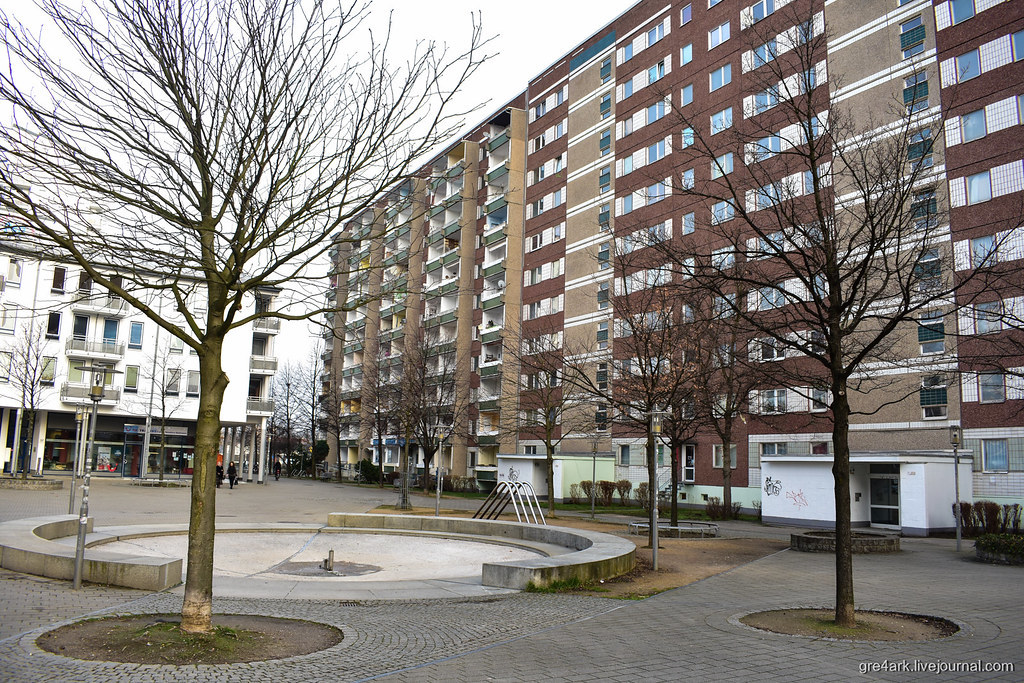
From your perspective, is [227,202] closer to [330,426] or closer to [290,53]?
[290,53]

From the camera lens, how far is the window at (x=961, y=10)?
106 feet

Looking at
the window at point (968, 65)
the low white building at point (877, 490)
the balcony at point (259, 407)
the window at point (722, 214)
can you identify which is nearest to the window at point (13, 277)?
the balcony at point (259, 407)

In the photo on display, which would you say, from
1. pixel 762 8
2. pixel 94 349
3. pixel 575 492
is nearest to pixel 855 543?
pixel 575 492

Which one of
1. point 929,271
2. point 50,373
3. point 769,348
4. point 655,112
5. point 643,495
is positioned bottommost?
point 643,495

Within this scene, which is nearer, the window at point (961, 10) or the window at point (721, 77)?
the window at point (961, 10)

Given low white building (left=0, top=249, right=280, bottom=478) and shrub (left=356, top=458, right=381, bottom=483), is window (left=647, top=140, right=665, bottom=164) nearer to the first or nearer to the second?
low white building (left=0, top=249, right=280, bottom=478)

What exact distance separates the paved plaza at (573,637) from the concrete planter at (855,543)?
529cm

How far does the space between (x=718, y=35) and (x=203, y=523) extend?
44878 mm

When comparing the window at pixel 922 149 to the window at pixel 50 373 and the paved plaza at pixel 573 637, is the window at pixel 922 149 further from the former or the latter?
the window at pixel 50 373

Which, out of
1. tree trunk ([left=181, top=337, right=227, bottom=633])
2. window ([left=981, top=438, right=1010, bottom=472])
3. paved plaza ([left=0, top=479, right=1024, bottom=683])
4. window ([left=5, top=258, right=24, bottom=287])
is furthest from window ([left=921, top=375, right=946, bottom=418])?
window ([left=5, top=258, right=24, bottom=287])

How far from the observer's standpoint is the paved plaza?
6801 mm

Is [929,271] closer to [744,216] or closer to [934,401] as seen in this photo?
[744,216]

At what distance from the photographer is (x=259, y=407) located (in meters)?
56.4

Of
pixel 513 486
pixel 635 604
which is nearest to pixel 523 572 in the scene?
pixel 635 604
